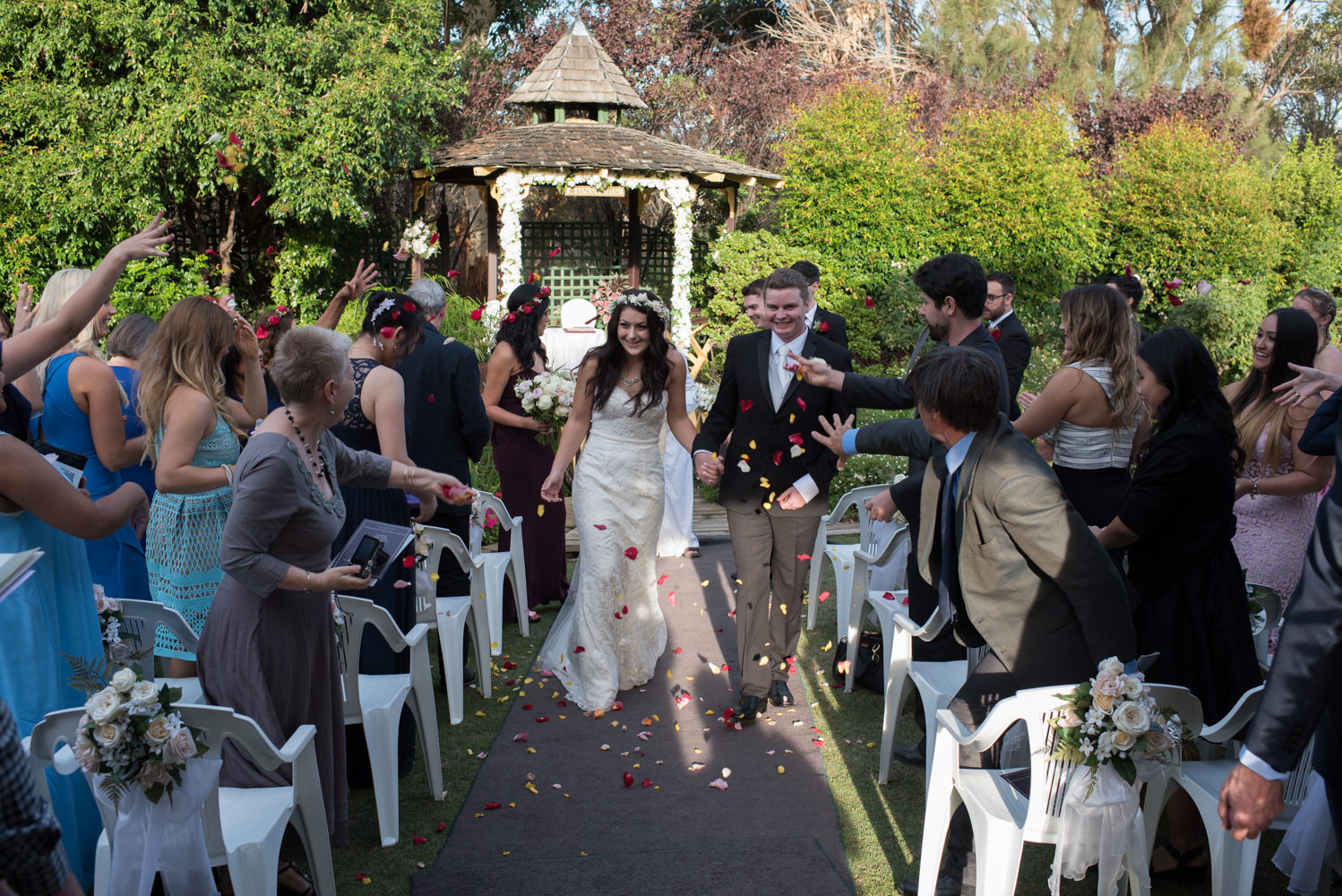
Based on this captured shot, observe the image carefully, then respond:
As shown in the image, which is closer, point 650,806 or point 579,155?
point 650,806

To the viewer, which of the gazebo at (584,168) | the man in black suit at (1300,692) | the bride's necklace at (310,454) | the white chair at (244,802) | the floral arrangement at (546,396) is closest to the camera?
the man in black suit at (1300,692)

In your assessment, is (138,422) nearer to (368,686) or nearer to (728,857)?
(368,686)

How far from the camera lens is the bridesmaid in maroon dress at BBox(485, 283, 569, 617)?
267 inches

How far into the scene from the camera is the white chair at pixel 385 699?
12.7 ft

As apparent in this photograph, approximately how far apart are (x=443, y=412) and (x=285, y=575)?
9.11 feet

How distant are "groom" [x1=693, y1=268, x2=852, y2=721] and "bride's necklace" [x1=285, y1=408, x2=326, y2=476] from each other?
2054 millimetres

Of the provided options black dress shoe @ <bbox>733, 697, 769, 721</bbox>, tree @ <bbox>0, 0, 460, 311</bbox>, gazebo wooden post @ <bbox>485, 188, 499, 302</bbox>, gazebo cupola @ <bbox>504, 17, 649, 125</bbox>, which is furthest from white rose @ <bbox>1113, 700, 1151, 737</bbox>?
gazebo cupola @ <bbox>504, 17, 649, 125</bbox>

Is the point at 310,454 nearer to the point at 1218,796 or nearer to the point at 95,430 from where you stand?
the point at 95,430

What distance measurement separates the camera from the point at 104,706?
2492mm

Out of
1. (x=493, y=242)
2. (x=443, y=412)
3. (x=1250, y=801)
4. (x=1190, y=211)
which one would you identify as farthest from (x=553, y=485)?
(x=1190, y=211)

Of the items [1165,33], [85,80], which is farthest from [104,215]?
[1165,33]

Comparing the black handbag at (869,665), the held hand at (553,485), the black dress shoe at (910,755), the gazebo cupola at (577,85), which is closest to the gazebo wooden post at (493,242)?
the gazebo cupola at (577,85)

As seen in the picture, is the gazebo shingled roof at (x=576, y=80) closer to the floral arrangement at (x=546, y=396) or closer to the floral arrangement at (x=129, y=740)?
the floral arrangement at (x=546, y=396)

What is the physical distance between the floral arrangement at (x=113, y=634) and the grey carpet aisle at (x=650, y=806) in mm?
1289
